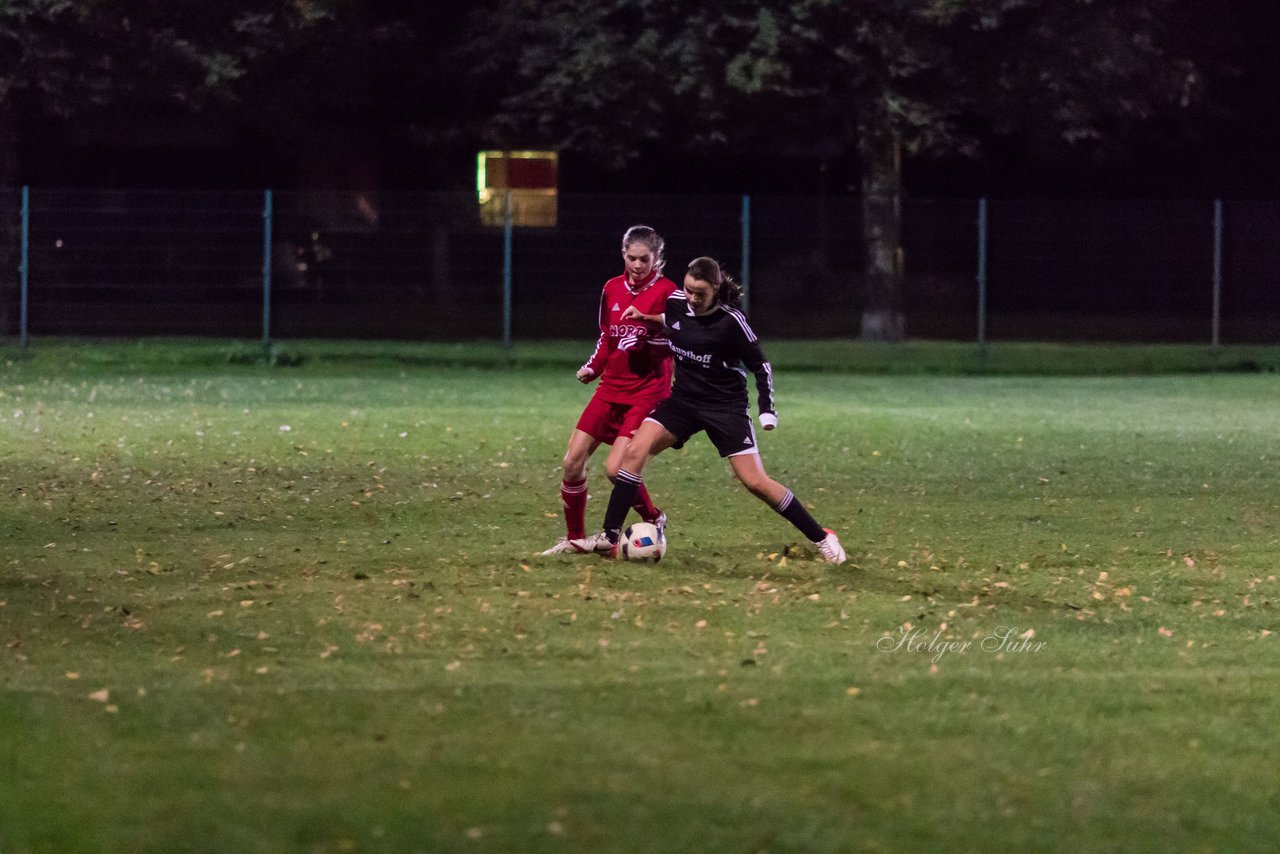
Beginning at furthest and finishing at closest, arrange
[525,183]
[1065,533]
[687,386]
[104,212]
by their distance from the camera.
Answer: [525,183], [104,212], [1065,533], [687,386]

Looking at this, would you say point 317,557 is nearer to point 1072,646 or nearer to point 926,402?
point 1072,646

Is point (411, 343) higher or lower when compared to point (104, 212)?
lower

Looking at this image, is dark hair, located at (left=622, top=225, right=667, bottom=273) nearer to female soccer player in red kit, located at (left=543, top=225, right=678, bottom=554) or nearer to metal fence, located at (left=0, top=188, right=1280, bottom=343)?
female soccer player in red kit, located at (left=543, top=225, right=678, bottom=554)

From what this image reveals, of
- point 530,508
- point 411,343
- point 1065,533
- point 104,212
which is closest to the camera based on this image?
point 1065,533

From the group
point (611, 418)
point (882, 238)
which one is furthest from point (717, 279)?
point (882, 238)

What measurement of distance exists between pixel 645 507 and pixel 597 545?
443 millimetres

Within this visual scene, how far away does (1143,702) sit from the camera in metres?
6.30

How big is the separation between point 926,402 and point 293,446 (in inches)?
336

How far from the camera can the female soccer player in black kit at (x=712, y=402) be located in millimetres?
9094

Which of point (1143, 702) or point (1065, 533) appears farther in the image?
point (1065, 533)

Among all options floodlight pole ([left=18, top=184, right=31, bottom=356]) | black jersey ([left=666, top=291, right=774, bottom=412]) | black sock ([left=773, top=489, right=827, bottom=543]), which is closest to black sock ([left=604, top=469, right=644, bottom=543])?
black jersey ([left=666, top=291, right=774, bottom=412])

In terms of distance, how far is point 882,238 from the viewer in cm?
2981

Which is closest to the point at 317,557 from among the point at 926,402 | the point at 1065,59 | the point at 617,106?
the point at 926,402

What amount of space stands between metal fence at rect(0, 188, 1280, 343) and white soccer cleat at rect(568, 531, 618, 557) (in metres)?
16.8
